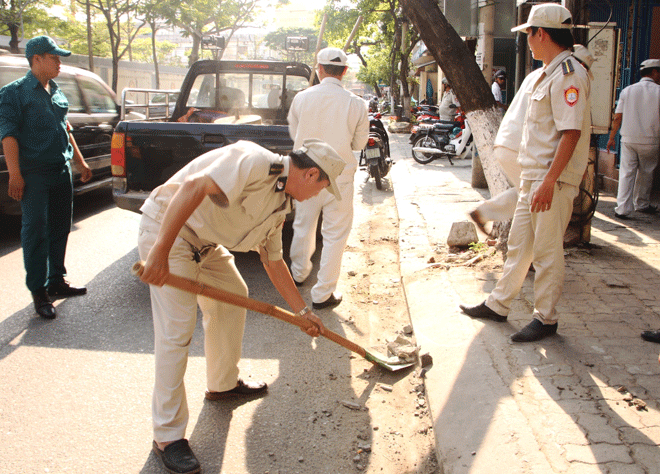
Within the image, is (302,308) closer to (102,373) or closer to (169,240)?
(169,240)

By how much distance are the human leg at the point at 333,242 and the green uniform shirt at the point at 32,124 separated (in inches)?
84.4

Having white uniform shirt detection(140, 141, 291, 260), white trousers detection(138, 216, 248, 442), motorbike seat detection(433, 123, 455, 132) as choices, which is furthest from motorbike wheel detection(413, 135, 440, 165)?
white trousers detection(138, 216, 248, 442)

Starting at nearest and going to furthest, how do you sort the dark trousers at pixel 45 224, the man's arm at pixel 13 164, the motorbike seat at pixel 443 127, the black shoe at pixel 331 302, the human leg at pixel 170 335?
the human leg at pixel 170 335, the man's arm at pixel 13 164, the dark trousers at pixel 45 224, the black shoe at pixel 331 302, the motorbike seat at pixel 443 127

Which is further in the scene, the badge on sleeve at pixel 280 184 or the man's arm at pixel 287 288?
the man's arm at pixel 287 288

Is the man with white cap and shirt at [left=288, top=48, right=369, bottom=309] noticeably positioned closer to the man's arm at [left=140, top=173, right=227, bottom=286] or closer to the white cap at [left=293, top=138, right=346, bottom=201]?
the white cap at [left=293, top=138, right=346, bottom=201]

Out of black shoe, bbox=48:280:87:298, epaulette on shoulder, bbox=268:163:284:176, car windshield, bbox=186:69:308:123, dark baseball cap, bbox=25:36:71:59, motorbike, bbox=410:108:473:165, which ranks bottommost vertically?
black shoe, bbox=48:280:87:298

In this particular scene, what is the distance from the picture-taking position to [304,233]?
17.1 ft

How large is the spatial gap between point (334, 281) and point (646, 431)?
2.53 m

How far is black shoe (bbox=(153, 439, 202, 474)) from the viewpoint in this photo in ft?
8.98

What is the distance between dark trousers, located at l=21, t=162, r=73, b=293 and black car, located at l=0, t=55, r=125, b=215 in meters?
2.55

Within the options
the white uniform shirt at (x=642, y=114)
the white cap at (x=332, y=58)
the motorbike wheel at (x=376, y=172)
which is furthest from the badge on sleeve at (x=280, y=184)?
the motorbike wheel at (x=376, y=172)

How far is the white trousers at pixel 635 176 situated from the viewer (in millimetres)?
7445

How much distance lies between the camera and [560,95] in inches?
140

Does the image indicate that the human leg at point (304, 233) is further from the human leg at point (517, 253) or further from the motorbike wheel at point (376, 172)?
the motorbike wheel at point (376, 172)
